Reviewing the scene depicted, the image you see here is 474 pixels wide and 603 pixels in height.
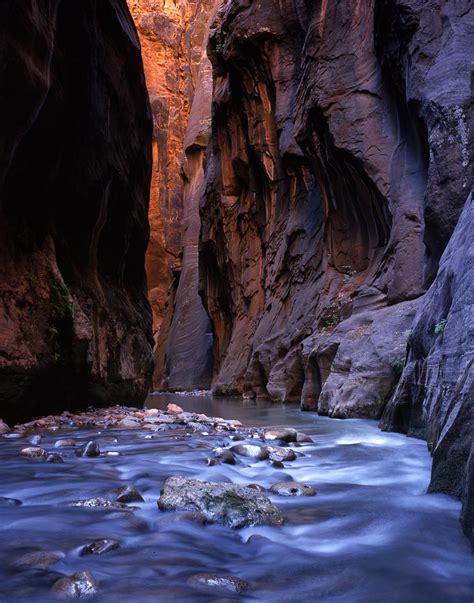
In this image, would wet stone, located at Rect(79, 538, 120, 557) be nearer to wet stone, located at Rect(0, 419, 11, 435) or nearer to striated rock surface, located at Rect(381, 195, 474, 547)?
striated rock surface, located at Rect(381, 195, 474, 547)

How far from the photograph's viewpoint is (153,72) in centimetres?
5075

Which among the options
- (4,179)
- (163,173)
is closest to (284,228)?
(4,179)

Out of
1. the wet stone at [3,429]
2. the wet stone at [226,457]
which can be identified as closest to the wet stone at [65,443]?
the wet stone at [3,429]

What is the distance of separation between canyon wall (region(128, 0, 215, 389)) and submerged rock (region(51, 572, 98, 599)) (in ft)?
112

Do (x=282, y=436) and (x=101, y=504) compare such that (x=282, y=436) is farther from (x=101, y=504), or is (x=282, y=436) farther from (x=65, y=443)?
(x=101, y=504)

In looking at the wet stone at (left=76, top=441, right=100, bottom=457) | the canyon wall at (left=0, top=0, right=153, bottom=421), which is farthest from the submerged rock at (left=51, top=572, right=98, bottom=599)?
the canyon wall at (left=0, top=0, right=153, bottom=421)

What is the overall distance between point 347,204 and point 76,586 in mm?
14946

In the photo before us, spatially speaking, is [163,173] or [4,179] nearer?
[4,179]

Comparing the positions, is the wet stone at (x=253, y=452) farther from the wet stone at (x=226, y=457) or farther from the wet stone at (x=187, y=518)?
the wet stone at (x=187, y=518)

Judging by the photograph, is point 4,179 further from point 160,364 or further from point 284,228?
point 160,364

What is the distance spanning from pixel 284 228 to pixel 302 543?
64.6ft

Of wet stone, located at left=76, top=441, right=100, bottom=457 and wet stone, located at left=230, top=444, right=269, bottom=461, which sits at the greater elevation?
wet stone, located at left=230, top=444, right=269, bottom=461

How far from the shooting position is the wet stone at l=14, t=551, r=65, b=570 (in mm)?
1885

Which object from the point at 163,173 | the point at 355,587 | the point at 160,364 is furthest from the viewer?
the point at 163,173
